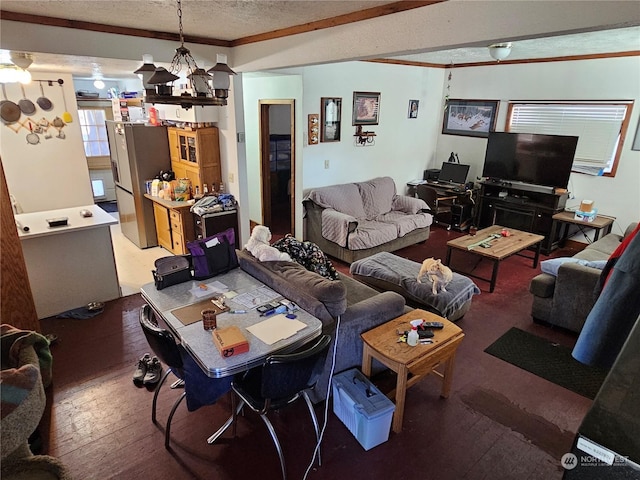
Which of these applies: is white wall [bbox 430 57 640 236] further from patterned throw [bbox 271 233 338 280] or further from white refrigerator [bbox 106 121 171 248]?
white refrigerator [bbox 106 121 171 248]

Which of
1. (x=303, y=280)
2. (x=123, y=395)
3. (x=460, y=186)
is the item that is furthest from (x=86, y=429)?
(x=460, y=186)

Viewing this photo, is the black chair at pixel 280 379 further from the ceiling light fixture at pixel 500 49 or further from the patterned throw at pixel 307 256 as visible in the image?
the ceiling light fixture at pixel 500 49

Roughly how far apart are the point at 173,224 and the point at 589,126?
18.7ft

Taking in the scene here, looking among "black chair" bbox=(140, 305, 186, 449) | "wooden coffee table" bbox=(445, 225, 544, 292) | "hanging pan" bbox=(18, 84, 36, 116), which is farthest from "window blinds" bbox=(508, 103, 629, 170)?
"hanging pan" bbox=(18, 84, 36, 116)

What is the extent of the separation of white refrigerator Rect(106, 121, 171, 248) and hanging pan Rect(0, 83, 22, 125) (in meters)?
1.03

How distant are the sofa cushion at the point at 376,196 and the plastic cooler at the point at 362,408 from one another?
3.39 meters

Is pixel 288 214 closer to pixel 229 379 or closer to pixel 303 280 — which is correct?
pixel 303 280

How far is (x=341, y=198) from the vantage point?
5293mm

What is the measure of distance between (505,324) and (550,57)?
402 cm

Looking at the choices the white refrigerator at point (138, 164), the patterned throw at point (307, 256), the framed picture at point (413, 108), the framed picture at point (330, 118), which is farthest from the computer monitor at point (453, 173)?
the white refrigerator at point (138, 164)

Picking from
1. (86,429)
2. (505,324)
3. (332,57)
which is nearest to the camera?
(86,429)

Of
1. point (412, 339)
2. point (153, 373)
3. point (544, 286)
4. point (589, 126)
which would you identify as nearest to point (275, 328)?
point (412, 339)

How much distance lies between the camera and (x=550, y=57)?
532cm

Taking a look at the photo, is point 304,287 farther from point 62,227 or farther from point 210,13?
point 62,227
